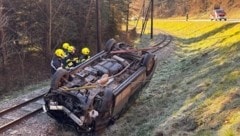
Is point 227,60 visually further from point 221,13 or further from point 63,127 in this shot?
point 221,13

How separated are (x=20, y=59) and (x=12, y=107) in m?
9.86

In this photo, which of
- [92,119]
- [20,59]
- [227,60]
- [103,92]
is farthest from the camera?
[20,59]

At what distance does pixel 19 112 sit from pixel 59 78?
242 centimetres

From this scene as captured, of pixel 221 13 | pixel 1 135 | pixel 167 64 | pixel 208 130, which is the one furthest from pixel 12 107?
pixel 221 13

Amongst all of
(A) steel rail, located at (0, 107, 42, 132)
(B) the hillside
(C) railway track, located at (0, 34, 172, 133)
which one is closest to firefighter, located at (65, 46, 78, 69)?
(C) railway track, located at (0, 34, 172, 133)

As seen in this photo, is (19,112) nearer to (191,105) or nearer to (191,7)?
(191,105)

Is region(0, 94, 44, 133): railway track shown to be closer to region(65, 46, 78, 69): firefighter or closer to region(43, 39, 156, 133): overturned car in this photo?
region(43, 39, 156, 133): overturned car

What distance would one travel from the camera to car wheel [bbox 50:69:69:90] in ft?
38.9

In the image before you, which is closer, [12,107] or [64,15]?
[12,107]

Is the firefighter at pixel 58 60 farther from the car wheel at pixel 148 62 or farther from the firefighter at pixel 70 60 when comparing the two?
the car wheel at pixel 148 62

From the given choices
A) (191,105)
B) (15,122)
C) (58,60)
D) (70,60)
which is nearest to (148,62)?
(70,60)

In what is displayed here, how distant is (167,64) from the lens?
23375 mm

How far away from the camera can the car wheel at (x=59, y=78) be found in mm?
11854

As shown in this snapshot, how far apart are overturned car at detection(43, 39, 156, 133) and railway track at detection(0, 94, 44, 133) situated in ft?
3.86
